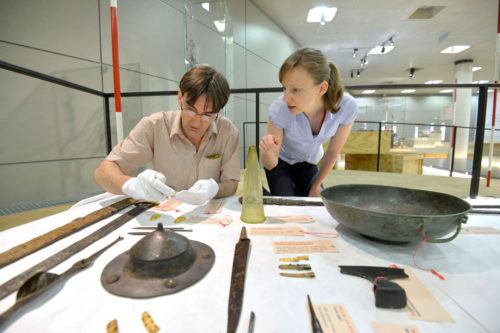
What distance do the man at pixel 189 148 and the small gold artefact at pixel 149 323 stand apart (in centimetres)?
56

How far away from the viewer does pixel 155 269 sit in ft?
1.75

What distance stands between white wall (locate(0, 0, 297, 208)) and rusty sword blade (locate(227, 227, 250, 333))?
200cm

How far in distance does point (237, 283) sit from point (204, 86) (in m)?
0.83

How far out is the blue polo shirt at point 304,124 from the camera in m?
1.46

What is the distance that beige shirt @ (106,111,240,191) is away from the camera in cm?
124

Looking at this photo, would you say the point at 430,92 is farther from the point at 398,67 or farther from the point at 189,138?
the point at 189,138

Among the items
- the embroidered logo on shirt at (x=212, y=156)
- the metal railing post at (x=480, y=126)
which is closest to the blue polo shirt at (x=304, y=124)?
the embroidered logo on shirt at (x=212, y=156)

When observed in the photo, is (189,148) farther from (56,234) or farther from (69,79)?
(69,79)

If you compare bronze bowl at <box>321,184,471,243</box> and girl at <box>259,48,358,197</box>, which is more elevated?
girl at <box>259,48,358,197</box>

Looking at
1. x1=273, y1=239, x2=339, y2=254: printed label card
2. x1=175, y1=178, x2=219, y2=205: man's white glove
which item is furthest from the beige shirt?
x1=273, y1=239, x2=339, y2=254: printed label card

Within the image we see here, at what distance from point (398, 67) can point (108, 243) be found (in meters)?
10.3

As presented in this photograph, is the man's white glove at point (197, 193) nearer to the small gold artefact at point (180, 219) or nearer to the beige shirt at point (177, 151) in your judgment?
the small gold artefact at point (180, 219)

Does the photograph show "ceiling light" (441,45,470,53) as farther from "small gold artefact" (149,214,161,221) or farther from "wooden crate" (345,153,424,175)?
"small gold artefact" (149,214,161,221)

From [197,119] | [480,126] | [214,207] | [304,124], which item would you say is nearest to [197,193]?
[214,207]
